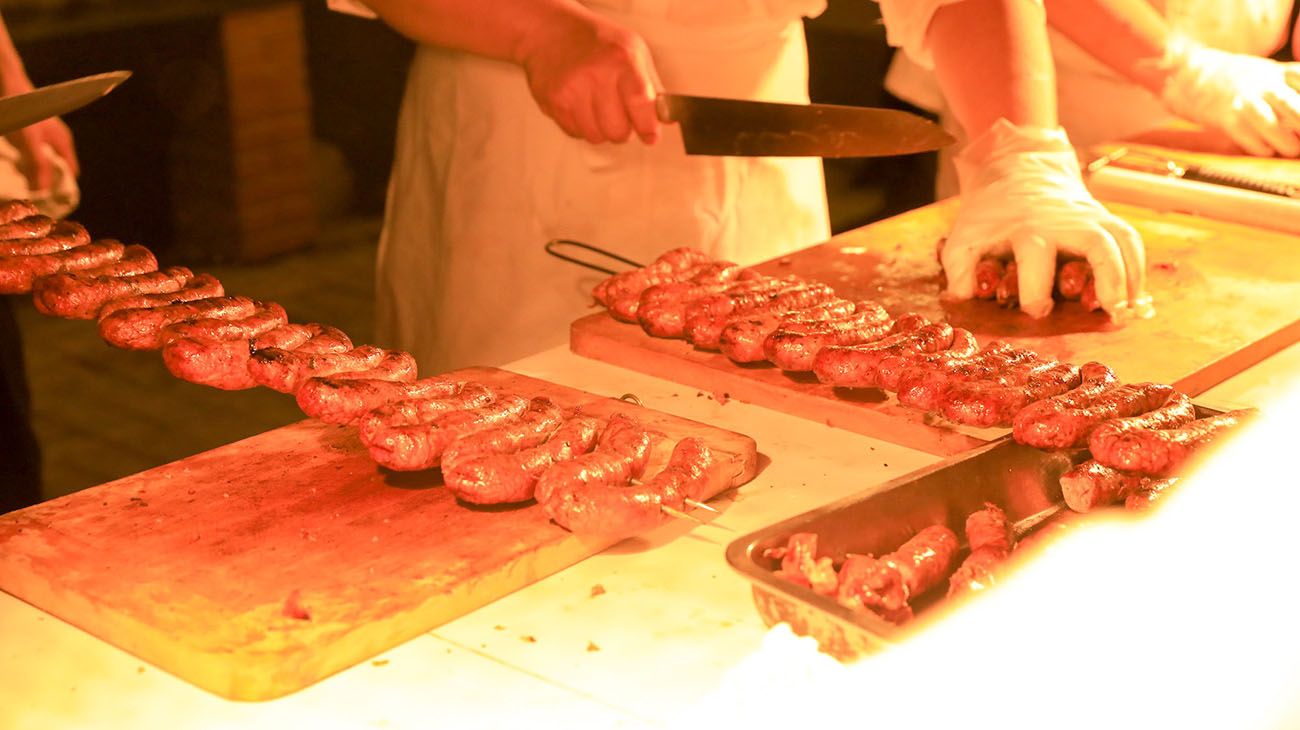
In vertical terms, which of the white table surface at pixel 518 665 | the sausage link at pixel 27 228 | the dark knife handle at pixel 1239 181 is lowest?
the white table surface at pixel 518 665

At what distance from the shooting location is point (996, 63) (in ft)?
14.3

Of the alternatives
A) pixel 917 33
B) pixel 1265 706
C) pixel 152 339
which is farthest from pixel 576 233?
pixel 1265 706

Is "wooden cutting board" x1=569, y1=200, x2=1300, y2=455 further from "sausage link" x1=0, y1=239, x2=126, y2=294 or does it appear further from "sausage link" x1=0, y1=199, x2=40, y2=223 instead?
"sausage link" x1=0, y1=199, x2=40, y2=223

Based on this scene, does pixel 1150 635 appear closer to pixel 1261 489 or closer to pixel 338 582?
pixel 1261 489

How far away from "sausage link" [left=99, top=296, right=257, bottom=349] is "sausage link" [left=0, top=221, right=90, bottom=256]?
48 cm

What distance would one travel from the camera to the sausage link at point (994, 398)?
2986mm

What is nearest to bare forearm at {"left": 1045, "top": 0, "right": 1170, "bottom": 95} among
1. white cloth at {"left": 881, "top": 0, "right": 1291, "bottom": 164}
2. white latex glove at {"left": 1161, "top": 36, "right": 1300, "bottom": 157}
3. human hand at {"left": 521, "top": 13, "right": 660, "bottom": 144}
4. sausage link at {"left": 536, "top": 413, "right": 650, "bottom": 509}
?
white latex glove at {"left": 1161, "top": 36, "right": 1300, "bottom": 157}

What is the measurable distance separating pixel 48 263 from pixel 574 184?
5.71 ft

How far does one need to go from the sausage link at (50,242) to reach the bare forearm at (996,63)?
2.56 m

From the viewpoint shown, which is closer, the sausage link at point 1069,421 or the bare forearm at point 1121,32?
the sausage link at point 1069,421

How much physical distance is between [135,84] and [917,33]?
17.3 feet

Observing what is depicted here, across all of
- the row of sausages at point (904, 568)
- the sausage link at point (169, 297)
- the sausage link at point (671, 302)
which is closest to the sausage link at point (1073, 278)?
the sausage link at point (671, 302)

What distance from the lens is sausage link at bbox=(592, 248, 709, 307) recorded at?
12.2 ft

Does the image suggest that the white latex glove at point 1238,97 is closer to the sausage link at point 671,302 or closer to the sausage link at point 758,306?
the sausage link at point 758,306
